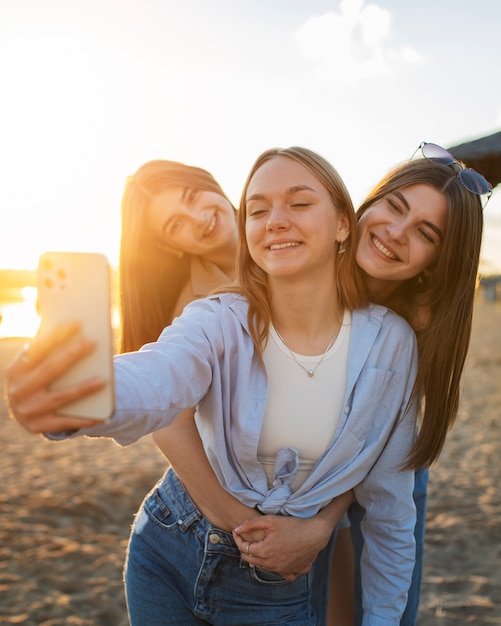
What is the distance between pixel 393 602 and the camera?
1.85 metres

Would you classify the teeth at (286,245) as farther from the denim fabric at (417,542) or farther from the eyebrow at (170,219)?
the denim fabric at (417,542)

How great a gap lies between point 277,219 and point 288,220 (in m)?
0.03

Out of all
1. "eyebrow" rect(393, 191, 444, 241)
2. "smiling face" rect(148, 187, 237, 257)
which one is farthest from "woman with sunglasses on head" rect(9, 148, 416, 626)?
"smiling face" rect(148, 187, 237, 257)

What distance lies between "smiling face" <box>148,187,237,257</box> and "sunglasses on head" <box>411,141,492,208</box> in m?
0.85

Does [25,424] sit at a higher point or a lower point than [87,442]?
higher

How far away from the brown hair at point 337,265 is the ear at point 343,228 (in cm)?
1

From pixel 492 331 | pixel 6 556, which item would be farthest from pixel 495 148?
pixel 492 331

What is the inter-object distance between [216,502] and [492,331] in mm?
19968

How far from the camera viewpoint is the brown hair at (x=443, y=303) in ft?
6.03

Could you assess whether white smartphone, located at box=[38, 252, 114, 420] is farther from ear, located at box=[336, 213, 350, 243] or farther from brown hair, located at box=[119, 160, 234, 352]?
brown hair, located at box=[119, 160, 234, 352]

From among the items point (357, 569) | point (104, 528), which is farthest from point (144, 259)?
point (104, 528)

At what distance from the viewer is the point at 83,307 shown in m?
1.04

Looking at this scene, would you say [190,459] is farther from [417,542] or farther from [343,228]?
[417,542]

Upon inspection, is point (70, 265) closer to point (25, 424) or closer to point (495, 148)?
point (25, 424)
